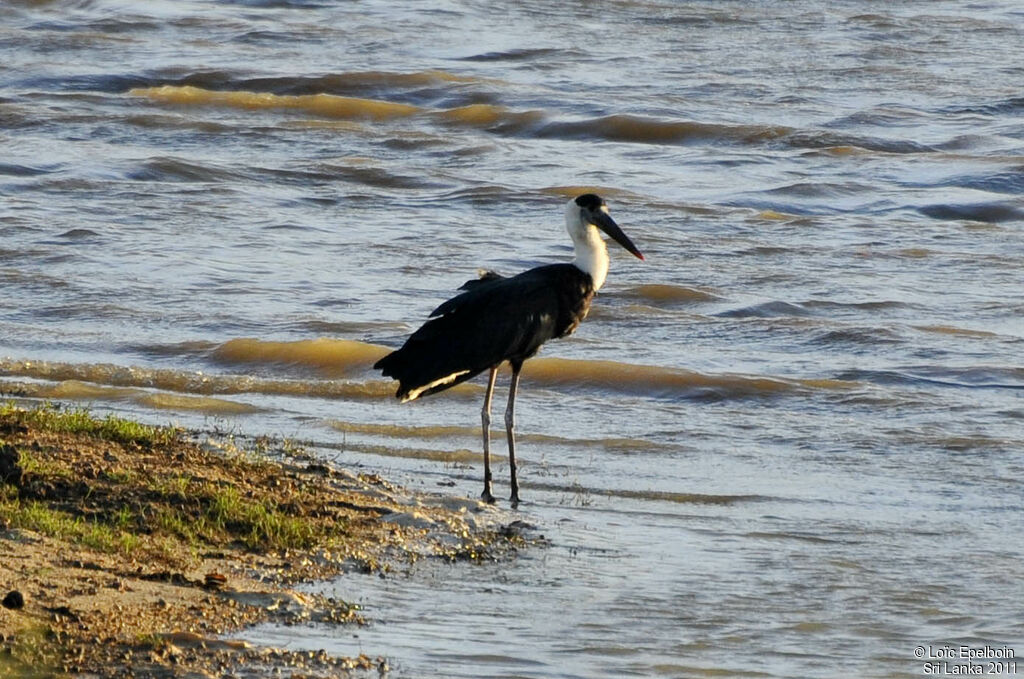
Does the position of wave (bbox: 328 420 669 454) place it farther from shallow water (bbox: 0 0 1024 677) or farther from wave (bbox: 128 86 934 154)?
wave (bbox: 128 86 934 154)

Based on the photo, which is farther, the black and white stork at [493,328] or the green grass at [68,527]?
the black and white stork at [493,328]

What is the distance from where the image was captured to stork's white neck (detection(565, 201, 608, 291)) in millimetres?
8289

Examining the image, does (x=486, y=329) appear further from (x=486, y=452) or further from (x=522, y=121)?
(x=522, y=121)

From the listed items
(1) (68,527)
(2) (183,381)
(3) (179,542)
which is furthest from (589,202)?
(1) (68,527)

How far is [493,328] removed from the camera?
780cm

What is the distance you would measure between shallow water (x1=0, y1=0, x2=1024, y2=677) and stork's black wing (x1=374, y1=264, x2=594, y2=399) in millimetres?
534

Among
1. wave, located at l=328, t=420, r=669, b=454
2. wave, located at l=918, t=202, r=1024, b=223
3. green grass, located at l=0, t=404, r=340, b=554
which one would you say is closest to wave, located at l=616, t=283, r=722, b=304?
wave, located at l=328, t=420, r=669, b=454

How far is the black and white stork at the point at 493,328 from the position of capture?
302 inches

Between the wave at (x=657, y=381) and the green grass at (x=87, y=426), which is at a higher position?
the green grass at (x=87, y=426)

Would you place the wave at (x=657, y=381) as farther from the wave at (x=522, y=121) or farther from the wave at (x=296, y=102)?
the wave at (x=296, y=102)

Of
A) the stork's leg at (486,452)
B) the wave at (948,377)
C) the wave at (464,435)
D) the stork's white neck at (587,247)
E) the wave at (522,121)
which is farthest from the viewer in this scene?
the wave at (522,121)

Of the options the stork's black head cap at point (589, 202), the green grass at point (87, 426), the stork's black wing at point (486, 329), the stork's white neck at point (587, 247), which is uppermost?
the stork's black head cap at point (589, 202)

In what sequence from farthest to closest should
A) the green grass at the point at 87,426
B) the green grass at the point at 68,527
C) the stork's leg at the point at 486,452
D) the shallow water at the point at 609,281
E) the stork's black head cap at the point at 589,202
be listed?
1. the stork's black head cap at the point at 589,202
2. the stork's leg at the point at 486,452
3. the green grass at the point at 87,426
4. the shallow water at the point at 609,281
5. the green grass at the point at 68,527

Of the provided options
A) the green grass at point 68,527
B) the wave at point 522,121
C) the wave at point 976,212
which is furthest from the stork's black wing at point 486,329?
the wave at point 522,121
